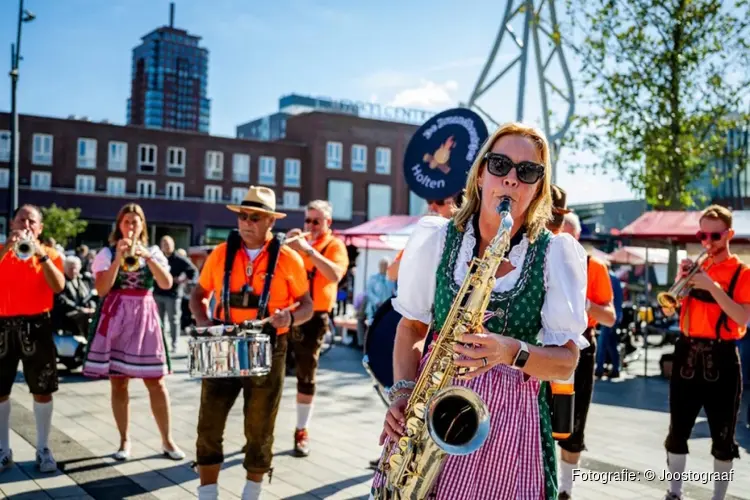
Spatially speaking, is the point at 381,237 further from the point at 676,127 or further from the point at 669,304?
the point at 669,304

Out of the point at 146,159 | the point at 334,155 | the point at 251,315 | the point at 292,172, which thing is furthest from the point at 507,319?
the point at 334,155

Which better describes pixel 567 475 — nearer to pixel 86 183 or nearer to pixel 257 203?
pixel 257 203

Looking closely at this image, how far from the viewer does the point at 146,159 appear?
154ft

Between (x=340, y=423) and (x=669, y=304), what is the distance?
3.53 m

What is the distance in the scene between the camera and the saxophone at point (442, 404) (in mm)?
2123

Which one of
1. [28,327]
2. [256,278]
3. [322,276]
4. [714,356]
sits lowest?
[28,327]

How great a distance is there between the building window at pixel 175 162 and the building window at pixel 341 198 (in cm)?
1045

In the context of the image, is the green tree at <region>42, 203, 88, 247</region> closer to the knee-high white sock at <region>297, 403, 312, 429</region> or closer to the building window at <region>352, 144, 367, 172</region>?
the building window at <region>352, 144, 367, 172</region>

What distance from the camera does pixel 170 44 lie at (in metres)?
149

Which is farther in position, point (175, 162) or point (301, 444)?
point (175, 162)

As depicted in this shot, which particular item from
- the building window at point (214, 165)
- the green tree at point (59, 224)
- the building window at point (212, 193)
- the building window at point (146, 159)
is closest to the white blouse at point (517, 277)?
the green tree at point (59, 224)

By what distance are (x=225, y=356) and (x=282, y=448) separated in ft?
8.08

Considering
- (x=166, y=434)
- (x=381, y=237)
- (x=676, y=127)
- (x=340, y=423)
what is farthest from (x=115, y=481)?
(x=676, y=127)

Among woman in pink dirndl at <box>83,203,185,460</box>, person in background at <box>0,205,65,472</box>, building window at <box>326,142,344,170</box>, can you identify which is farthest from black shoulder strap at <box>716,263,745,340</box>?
building window at <box>326,142,344,170</box>
